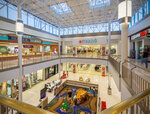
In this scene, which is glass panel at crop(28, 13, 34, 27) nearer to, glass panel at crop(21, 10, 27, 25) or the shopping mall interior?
the shopping mall interior

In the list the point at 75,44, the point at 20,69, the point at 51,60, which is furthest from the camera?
the point at 75,44

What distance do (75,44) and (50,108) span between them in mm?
16224

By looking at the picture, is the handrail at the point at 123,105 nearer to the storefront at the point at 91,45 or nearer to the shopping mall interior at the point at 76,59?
the shopping mall interior at the point at 76,59

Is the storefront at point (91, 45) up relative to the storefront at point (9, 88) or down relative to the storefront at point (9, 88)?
up

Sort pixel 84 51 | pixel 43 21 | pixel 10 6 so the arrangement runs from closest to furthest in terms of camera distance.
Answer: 1. pixel 10 6
2. pixel 43 21
3. pixel 84 51

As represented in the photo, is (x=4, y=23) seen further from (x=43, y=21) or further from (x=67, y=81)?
(x=67, y=81)

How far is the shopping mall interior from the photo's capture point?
3667 millimetres

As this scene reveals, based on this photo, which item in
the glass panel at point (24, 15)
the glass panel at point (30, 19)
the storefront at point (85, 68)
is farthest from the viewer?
the storefront at point (85, 68)

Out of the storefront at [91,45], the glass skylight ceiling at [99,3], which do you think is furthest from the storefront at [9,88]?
the glass skylight ceiling at [99,3]

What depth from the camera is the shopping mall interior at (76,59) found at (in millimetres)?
3667

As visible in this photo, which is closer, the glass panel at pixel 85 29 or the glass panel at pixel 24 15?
the glass panel at pixel 24 15

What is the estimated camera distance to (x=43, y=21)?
64.1ft

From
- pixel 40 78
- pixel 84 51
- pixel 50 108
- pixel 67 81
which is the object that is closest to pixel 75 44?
pixel 84 51

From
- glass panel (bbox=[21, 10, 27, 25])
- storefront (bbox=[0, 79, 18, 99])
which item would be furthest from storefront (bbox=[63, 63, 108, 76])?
glass panel (bbox=[21, 10, 27, 25])
